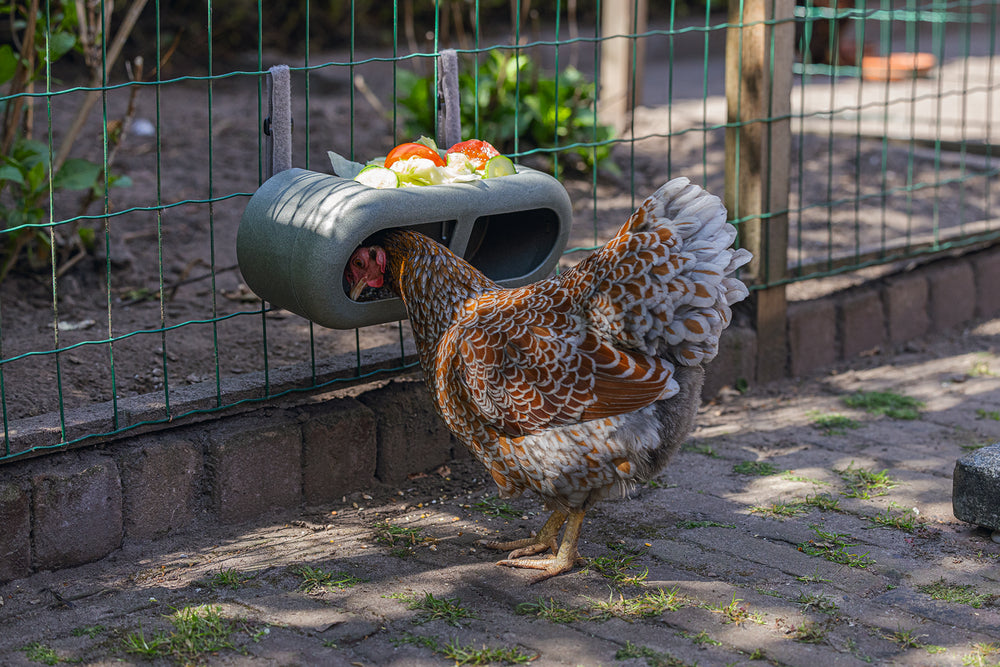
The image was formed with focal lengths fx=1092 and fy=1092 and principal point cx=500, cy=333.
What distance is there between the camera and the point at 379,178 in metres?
3.47

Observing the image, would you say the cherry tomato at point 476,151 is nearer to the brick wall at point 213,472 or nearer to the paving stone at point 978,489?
the brick wall at point 213,472

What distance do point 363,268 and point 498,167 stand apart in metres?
0.60

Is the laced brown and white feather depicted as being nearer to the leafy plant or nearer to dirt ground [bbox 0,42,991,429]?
dirt ground [bbox 0,42,991,429]

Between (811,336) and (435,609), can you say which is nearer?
(435,609)

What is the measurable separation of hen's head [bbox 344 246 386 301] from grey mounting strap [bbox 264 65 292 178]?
469 millimetres

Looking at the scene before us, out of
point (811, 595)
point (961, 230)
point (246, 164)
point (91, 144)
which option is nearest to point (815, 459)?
point (811, 595)

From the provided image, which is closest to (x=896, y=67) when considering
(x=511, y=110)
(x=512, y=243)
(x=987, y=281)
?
(x=987, y=281)

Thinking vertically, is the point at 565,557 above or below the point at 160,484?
below

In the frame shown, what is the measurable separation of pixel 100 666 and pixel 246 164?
4279 mm

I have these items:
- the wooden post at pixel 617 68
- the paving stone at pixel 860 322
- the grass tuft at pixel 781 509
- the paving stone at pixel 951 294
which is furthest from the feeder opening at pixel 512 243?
the wooden post at pixel 617 68

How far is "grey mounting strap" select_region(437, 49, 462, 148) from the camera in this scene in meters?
3.99

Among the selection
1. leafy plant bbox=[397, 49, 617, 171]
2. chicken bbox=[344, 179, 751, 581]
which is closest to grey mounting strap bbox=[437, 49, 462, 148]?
chicken bbox=[344, 179, 751, 581]

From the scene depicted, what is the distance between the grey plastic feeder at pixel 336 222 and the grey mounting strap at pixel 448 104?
37cm

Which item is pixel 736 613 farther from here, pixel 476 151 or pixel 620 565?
pixel 476 151
